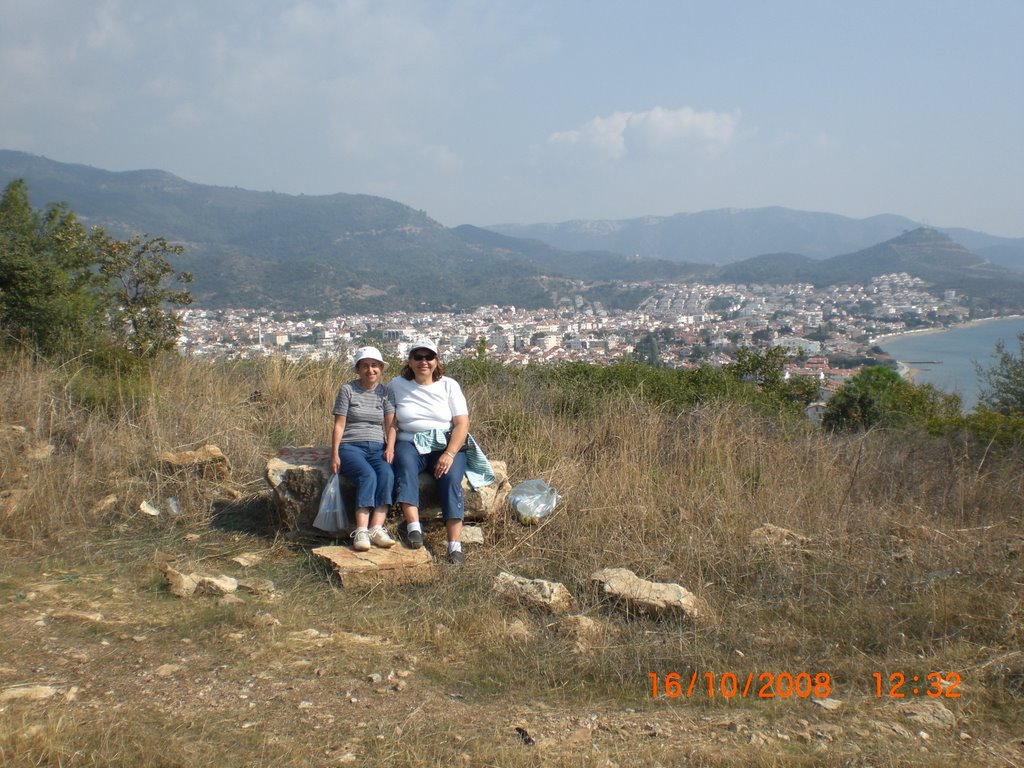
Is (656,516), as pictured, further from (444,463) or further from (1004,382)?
(1004,382)

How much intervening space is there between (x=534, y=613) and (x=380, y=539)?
4.04ft

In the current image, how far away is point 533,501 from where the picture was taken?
17.4 ft

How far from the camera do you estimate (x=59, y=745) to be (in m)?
2.62

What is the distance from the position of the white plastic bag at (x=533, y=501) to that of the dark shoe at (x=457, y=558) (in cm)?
62

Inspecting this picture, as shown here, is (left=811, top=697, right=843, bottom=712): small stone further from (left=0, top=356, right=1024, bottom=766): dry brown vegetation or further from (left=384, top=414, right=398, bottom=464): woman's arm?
(left=384, top=414, right=398, bottom=464): woman's arm

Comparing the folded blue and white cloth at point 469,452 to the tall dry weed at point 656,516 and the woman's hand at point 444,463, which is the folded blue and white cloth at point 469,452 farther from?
the tall dry weed at point 656,516

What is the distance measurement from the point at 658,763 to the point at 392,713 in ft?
3.51

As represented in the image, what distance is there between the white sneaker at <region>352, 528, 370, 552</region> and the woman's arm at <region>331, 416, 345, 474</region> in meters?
0.52

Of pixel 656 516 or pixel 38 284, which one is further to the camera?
pixel 38 284

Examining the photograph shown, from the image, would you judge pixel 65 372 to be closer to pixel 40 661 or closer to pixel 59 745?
pixel 40 661

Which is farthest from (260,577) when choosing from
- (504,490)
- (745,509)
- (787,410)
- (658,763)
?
(787,410)

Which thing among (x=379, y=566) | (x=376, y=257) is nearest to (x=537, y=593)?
(x=379, y=566)

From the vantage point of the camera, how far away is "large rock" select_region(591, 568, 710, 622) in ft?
12.9

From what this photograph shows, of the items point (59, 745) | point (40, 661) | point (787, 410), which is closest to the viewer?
point (59, 745)
